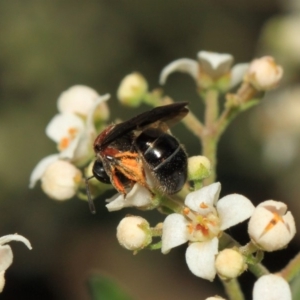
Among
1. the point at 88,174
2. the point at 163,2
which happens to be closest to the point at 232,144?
the point at 163,2

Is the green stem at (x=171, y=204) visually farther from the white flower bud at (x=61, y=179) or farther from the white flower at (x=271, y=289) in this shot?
the white flower bud at (x=61, y=179)

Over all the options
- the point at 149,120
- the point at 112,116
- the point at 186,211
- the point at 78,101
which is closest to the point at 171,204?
the point at 186,211

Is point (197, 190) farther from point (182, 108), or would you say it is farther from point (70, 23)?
point (70, 23)

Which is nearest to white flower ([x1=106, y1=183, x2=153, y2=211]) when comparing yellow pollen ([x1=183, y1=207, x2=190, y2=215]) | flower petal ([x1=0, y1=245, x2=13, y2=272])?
yellow pollen ([x1=183, y1=207, x2=190, y2=215])

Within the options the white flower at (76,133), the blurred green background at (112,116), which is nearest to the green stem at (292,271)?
the white flower at (76,133)

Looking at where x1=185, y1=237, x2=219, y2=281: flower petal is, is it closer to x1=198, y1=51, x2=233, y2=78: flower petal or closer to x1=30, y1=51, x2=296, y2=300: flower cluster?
x1=30, y1=51, x2=296, y2=300: flower cluster

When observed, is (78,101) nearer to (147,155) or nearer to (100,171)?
(100,171)

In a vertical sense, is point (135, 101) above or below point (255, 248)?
above
